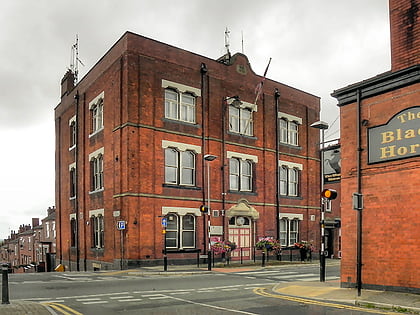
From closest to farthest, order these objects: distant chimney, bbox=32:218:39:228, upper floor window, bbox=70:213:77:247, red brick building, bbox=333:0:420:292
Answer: red brick building, bbox=333:0:420:292 < upper floor window, bbox=70:213:77:247 < distant chimney, bbox=32:218:39:228

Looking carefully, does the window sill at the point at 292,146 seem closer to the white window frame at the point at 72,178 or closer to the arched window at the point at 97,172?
the arched window at the point at 97,172

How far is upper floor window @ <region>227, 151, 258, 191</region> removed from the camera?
31562 millimetres

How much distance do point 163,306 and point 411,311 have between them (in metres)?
5.89

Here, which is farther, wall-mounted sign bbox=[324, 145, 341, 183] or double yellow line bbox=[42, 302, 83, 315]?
wall-mounted sign bbox=[324, 145, 341, 183]

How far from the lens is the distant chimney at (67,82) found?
3803cm

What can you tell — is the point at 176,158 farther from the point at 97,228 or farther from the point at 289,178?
the point at 289,178

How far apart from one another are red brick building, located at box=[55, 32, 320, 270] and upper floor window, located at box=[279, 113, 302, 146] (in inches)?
3.5

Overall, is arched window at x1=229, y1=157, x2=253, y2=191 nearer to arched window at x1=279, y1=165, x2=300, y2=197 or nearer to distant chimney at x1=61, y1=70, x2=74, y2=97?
arched window at x1=279, y1=165, x2=300, y2=197

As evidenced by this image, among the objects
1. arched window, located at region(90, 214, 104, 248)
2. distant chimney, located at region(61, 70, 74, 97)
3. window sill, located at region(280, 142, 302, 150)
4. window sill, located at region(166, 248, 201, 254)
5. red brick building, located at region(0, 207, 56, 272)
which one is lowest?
red brick building, located at region(0, 207, 56, 272)

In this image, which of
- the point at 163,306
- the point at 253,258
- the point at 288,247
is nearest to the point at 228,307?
the point at 163,306

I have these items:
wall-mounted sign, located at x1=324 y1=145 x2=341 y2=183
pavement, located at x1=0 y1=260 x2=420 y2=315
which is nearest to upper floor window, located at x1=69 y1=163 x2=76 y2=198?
wall-mounted sign, located at x1=324 y1=145 x2=341 y2=183

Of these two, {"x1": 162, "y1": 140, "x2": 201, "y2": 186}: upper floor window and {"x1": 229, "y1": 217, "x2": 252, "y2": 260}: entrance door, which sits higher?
{"x1": 162, "y1": 140, "x2": 201, "y2": 186}: upper floor window

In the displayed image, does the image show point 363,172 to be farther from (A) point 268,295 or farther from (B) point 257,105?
(B) point 257,105

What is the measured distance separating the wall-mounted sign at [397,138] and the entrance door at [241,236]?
18.1m
